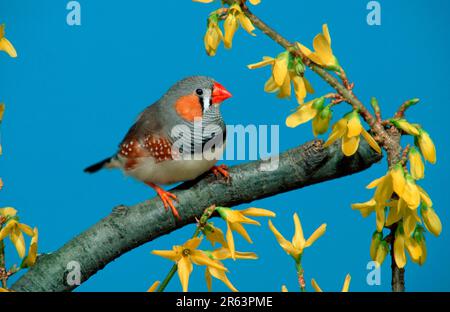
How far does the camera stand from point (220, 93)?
1743 mm

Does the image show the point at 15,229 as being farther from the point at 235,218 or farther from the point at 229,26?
the point at 229,26

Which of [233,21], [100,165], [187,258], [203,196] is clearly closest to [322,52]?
[233,21]

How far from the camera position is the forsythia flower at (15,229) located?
1263mm

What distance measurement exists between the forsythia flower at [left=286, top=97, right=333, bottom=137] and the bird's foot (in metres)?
0.45

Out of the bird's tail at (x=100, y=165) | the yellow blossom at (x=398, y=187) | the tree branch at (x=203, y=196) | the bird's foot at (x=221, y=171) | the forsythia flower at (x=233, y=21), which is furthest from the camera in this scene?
the bird's tail at (x=100, y=165)

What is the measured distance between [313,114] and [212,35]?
0.32 m

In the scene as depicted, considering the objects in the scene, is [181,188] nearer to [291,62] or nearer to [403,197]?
[291,62]

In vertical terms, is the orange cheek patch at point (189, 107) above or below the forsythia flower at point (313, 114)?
above

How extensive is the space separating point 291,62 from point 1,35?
0.58m

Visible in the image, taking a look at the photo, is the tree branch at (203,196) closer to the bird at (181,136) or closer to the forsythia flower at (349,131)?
the bird at (181,136)

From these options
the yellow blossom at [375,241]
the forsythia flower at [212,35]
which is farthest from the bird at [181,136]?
the yellow blossom at [375,241]

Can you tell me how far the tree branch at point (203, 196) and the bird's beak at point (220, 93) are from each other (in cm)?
19

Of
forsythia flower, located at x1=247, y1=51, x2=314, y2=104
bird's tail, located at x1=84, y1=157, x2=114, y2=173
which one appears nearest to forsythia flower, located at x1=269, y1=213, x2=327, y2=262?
forsythia flower, located at x1=247, y1=51, x2=314, y2=104
